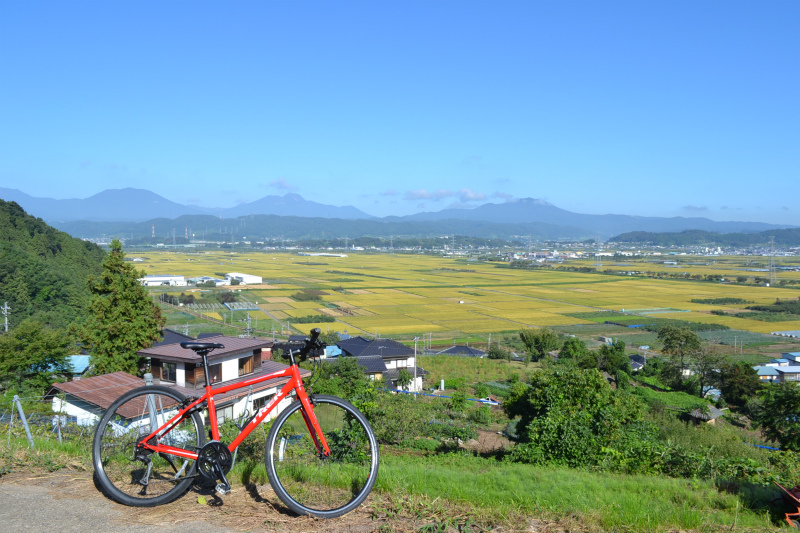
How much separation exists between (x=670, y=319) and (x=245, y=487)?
4790 centimetres

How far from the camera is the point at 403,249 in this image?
17100 cm

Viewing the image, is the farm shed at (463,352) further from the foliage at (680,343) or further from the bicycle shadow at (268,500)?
the bicycle shadow at (268,500)

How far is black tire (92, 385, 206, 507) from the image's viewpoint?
10.2ft

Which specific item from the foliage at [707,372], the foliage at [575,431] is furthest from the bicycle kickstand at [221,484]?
the foliage at [707,372]

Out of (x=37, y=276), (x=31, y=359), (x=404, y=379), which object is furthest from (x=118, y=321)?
(x=37, y=276)

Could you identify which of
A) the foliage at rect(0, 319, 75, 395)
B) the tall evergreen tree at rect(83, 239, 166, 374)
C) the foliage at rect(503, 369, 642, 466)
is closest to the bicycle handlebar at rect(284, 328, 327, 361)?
the foliage at rect(503, 369, 642, 466)

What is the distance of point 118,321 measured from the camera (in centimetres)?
1510

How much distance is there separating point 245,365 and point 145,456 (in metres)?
10.1

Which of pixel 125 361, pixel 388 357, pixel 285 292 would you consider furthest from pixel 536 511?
pixel 285 292

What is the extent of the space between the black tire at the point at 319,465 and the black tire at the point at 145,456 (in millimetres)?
508

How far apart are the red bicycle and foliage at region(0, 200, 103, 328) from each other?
23.5 meters

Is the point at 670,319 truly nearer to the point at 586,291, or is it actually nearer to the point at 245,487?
the point at 586,291

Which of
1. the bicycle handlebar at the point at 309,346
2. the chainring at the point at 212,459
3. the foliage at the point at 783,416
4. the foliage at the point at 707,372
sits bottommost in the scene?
the foliage at the point at 707,372

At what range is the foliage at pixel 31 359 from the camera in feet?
48.4
